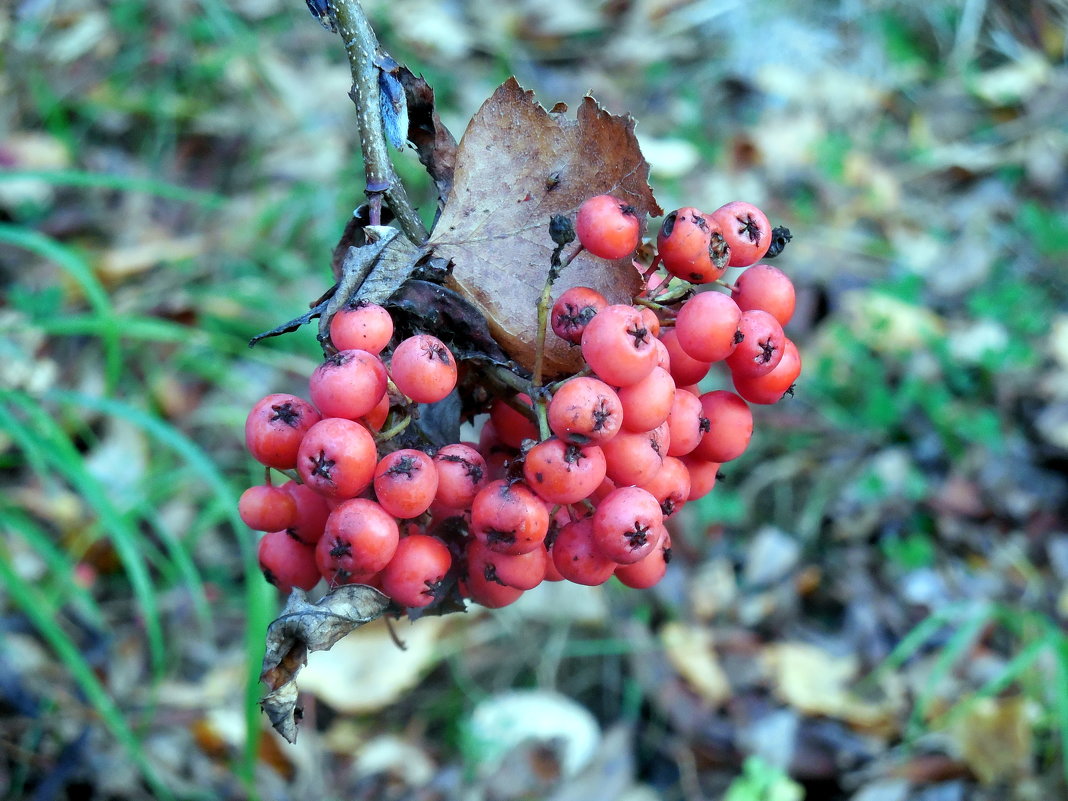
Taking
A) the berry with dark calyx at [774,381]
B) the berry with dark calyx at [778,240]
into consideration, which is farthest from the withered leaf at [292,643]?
the berry with dark calyx at [778,240]

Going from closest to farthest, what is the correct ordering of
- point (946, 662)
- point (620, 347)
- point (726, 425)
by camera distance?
point (620, 347) → point (726, 425) → point (946, 662)

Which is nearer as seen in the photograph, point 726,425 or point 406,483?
point 406,483

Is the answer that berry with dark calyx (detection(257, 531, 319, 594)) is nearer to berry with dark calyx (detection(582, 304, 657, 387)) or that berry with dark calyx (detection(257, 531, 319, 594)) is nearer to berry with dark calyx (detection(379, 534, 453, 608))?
berry with dark calyx (detection(379, 534, 453, 608))

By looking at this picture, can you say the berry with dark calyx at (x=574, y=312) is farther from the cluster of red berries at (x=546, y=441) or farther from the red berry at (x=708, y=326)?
the red berry at (x=708, y=326)

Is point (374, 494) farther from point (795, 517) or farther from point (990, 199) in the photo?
point (990, 199)

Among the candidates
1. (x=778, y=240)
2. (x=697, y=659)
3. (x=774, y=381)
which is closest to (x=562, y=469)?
(x=774, y=381)

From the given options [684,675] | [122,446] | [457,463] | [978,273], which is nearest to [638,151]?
[457,463]

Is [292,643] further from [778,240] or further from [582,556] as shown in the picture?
[778,240]
